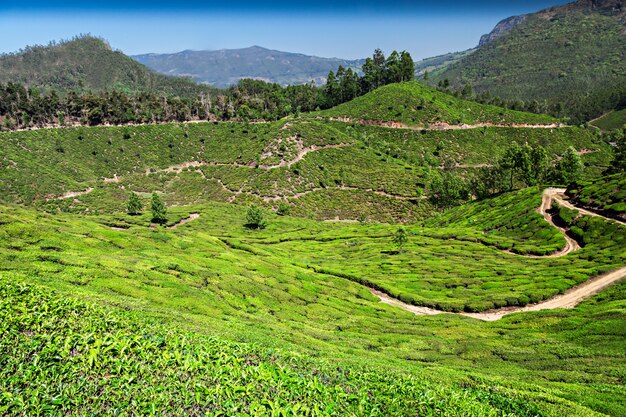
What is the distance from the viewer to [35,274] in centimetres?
2234

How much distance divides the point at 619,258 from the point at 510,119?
142 metres

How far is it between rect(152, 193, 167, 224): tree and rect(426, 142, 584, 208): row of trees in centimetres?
8604

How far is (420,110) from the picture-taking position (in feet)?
543

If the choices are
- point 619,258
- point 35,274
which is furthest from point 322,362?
point 619,258

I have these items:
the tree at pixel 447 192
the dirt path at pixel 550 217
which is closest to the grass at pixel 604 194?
the dirt path at pixel 550 217

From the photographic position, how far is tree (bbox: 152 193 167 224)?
82.3 metres

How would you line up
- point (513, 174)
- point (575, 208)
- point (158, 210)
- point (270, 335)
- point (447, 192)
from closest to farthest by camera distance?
point (270, 335) < point (575, 208) < point (158, 210) < point (513, 174) < point (447, 192)

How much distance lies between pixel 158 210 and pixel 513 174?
359 ft

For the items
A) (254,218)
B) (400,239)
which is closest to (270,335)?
(400,239)

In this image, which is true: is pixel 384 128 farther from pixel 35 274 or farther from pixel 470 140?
pixel 35 274

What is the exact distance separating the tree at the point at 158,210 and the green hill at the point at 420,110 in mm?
113239

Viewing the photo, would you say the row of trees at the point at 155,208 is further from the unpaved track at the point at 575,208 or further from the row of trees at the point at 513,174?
the unpaved track at the point at 575,208

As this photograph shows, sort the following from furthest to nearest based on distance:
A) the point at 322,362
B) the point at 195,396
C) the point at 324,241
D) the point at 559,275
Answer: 1. the point at 324,241
2. the point at 559,275
3. the point at 322,362
4. the point at 195,396

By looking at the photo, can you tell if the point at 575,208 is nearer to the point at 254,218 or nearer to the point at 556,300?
the point at 556,300
